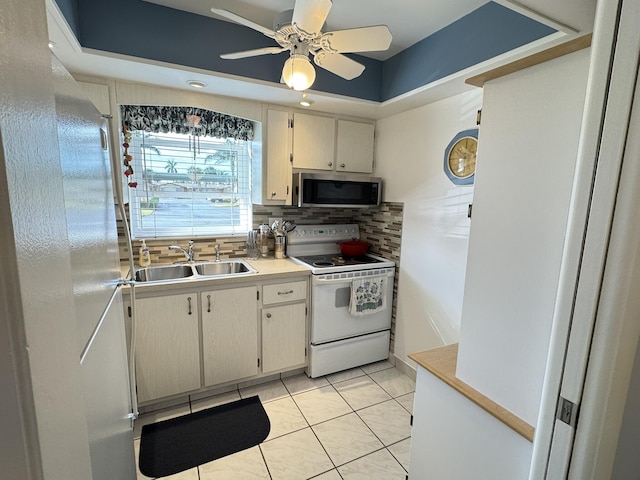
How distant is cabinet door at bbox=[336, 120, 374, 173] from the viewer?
2.89 metres

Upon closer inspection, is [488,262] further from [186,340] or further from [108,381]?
[186,340]

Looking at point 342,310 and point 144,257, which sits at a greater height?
point 144,257

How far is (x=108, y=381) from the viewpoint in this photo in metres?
1.04

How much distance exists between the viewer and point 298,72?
Answer: 4.99ft

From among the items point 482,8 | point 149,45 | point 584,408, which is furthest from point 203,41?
point 584,408

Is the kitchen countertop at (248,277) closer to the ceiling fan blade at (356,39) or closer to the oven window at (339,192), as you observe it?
the oven window at (339,192)

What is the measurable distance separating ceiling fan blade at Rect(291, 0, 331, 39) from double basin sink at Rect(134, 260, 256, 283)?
1.60 metres

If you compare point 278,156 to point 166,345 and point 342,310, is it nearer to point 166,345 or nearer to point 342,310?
point 342,310

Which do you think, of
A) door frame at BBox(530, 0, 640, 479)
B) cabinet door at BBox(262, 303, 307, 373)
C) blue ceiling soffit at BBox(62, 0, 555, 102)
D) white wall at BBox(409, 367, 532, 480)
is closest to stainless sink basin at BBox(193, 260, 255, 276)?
cabinet door at BBox(262, 303, 307, 373)

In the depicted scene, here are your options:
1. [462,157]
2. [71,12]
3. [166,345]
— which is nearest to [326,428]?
[166,345]

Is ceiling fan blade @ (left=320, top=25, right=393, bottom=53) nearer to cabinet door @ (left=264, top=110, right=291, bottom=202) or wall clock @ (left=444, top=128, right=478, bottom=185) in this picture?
wall clock @ (left=444, top=128, right=478, bottom=185)

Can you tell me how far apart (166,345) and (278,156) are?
168 cm

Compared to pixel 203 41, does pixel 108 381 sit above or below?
below

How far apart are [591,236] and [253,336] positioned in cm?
216
